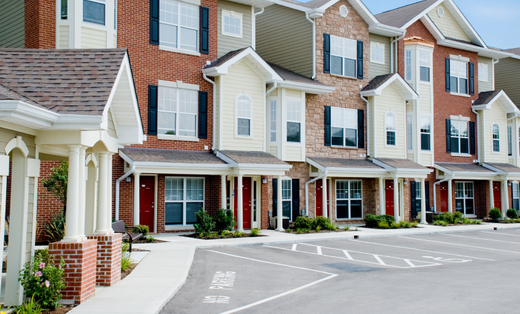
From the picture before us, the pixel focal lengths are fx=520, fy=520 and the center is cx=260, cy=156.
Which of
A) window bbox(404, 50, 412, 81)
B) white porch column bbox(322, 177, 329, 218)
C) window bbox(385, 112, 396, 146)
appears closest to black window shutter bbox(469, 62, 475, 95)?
window bbox(404, 50, 412, 81)

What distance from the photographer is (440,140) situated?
3020 centimetres

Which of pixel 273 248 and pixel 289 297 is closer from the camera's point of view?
pixel 289 297

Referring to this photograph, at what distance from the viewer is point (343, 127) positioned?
26078 mm

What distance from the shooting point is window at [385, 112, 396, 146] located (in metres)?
27.6

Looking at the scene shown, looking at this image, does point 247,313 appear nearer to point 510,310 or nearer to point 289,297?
point 289,297

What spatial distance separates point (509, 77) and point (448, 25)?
26.0 ft

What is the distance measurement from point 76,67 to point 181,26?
12402 mm

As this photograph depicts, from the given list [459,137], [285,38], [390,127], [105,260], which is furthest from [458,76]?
[105,260]

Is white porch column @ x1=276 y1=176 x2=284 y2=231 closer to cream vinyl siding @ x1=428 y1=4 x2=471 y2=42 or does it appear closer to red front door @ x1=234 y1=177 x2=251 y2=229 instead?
red front door @ x1=234 y1=177 x2=251 y2=229

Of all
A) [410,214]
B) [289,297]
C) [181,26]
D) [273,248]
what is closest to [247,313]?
[289,297]

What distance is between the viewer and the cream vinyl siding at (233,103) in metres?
21.6

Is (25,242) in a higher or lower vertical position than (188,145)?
lower

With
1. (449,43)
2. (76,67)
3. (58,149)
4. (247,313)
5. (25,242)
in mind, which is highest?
(449,43)

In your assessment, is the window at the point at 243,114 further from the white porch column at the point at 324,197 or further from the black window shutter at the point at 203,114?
the white porch column at the point at 324,197
